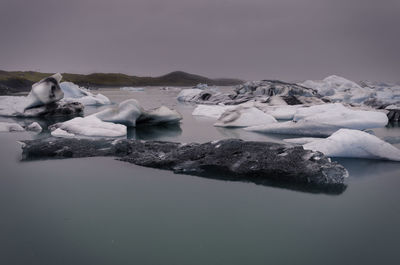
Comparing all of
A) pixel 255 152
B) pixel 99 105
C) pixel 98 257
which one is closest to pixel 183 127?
pixel 255 152

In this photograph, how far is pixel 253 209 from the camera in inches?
96.0

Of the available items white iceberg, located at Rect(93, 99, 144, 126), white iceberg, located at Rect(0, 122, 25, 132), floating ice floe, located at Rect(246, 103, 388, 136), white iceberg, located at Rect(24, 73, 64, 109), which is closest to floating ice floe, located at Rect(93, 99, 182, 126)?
white iceberg, located at Rect(93, 99, 144, 126)

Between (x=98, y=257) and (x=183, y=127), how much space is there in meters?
5.56

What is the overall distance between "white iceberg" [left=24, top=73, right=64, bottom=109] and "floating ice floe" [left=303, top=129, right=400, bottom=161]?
7512 mm

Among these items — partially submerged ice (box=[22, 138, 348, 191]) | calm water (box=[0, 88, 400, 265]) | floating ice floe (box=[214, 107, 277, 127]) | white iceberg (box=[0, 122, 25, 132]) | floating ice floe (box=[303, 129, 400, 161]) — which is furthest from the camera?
floating ice floe (box=[214, 107, 277, 127])

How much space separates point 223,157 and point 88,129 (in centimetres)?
311

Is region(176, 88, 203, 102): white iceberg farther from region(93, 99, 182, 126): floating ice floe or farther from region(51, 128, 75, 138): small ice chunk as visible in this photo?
region(51, 128, 75, 138): small ice chunk

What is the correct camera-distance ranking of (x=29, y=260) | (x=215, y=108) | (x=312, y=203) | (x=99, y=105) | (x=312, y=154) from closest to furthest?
(x=29, y=260), (x=312, y=203), (x=312, y=154), (x=215, y=108), (x=99, y=105)

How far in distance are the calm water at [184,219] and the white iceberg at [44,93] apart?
5.98 meters

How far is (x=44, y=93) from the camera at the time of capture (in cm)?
890

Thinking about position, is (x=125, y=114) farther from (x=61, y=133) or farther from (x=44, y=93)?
(x=44, y=93)

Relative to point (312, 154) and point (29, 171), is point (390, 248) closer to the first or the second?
point (312, 154)

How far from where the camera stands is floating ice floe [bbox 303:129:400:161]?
12.8 ft

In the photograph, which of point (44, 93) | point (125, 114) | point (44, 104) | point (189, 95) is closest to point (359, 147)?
point (125, 114)
